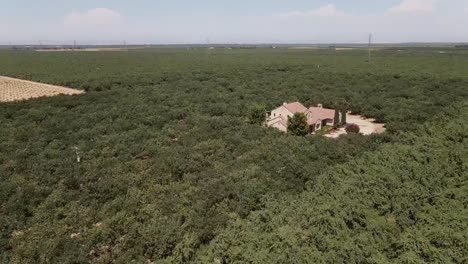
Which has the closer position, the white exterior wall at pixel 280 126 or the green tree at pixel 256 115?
the white exterior wall at pixel 280 126

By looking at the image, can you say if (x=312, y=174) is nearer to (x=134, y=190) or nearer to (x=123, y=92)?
(x=134, y=190)

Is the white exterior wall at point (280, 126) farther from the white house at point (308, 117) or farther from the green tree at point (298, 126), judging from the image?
the green tree at point (298, 126)

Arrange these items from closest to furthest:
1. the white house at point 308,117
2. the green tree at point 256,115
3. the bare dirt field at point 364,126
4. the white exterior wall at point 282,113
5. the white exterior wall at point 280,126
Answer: the white exterior wall at point 280,126
the bare dirt field at point 364,126
the white house at point 308,117
the green tree at point 256,115
the white exterior wall at point 282,113

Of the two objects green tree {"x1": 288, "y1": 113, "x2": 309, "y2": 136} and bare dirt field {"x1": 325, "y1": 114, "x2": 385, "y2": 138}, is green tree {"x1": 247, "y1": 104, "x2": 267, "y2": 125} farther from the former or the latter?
bare dirt field {"x1": 325, "y1": 114, "x2": 385, "y2": 138}

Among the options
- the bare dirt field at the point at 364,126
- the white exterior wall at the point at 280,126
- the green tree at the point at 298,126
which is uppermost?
the green tree at the point at 298,126

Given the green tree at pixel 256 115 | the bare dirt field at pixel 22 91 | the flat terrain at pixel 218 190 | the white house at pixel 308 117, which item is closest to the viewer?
the flat terrain at pixel 218 190

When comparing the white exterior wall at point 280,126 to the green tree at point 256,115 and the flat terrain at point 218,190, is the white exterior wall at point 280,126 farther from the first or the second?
the flat terrain at point 218,190

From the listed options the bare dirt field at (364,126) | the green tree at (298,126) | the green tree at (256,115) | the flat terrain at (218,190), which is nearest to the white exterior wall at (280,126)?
the green tree at (256,115)

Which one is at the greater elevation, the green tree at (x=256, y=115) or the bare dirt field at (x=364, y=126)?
the green tree at (x=256, y=115)

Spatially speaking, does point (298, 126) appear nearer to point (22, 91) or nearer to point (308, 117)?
point (308, 117)
